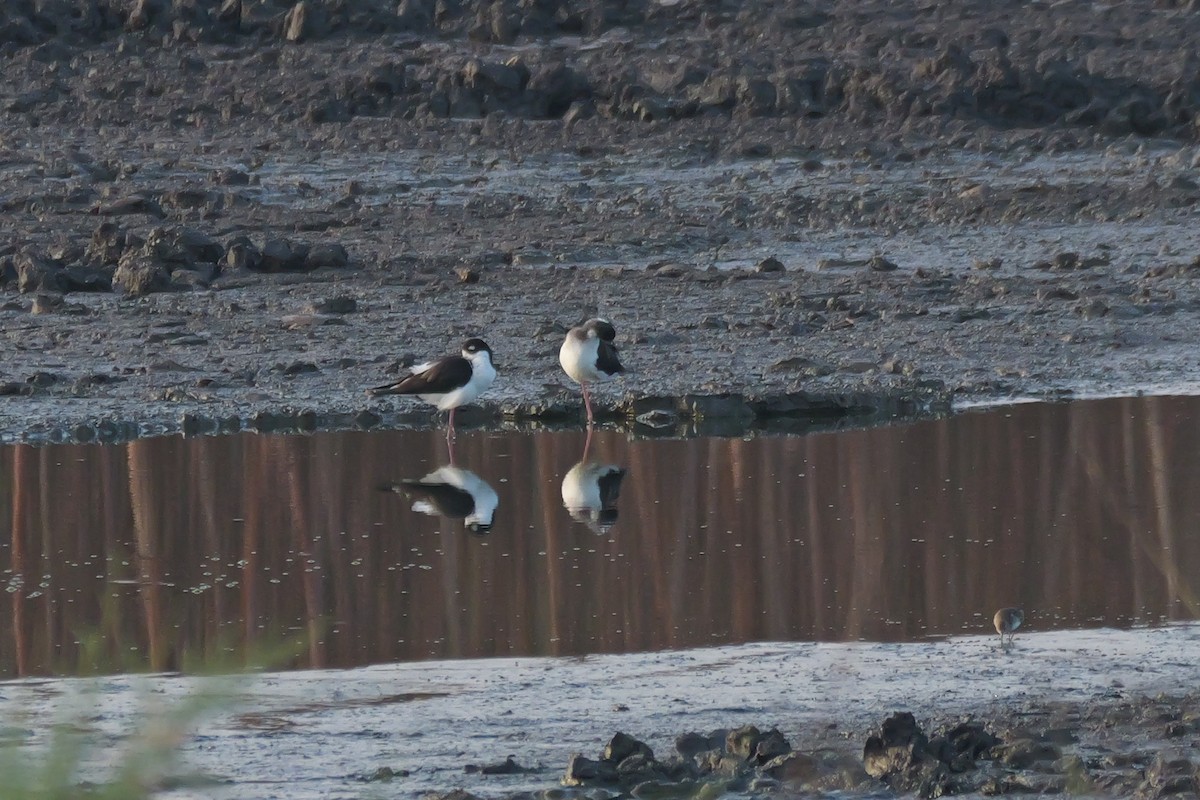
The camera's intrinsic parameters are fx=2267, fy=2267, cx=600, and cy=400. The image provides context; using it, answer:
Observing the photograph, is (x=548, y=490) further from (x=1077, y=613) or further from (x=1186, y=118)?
(x=1186, y=118)

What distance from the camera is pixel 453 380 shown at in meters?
9.41

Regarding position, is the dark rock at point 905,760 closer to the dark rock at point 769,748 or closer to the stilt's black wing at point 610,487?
the dark rock at point 769,748

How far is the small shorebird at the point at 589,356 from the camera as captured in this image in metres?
9.68

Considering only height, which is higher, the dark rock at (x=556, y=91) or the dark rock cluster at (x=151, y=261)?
the dark rock at (x=556, y=91)

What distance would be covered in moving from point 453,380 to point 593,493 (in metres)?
1.33

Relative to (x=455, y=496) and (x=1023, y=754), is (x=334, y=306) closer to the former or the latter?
(x=455, y=496)

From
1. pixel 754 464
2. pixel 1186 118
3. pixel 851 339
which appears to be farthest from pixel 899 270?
pixel 1186 118

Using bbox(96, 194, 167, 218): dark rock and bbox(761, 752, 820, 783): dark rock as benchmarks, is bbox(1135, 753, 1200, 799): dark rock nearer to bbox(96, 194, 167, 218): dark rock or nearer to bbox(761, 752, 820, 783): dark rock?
bbox(761, 752, 820, 783): dark rock

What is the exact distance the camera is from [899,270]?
1318 centimetres

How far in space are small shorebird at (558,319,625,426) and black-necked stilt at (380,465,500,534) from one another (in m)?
1.03

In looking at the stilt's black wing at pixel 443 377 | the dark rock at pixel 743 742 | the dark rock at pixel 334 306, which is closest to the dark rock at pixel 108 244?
the dark rock at pixel 334 306

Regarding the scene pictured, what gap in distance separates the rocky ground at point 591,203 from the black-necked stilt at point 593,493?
100 cm

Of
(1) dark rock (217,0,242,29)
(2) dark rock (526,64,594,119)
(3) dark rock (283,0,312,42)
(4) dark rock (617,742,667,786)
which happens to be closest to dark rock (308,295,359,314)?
(2) dark rock (526,64,594,119)

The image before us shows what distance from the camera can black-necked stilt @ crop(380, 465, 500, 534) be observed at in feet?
26.2
